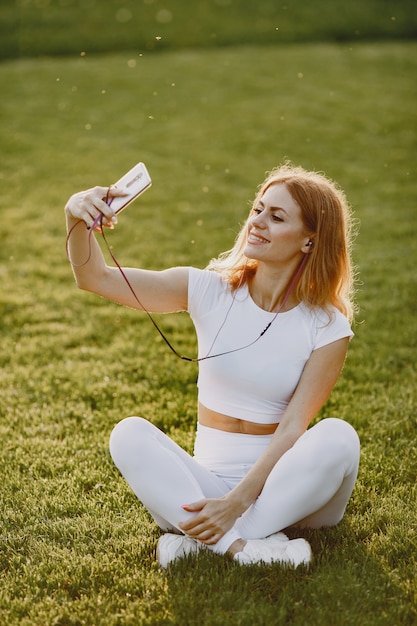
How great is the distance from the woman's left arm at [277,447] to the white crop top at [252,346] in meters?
0.05

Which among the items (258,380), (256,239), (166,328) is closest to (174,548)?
(258,380)

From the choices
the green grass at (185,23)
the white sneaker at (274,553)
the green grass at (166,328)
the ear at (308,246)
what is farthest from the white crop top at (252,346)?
the green grass at (185,23)

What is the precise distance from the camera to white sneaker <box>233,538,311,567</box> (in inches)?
104

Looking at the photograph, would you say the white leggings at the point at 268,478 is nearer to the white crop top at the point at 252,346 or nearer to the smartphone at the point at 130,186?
the white crop top at the point at 252,346

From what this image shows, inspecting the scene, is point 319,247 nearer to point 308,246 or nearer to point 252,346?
point 308,246

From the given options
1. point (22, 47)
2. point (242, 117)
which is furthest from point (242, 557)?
point (22, 47)

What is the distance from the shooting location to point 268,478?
2697mm

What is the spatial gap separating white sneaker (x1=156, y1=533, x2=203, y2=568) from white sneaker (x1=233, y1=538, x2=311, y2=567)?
0.53 ft

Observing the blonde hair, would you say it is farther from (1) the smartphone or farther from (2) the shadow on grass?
(2) the shadow on grass

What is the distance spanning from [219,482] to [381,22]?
1402 cm

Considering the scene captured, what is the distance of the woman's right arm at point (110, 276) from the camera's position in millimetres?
2711

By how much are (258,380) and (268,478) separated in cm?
34

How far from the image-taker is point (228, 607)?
8.10 feet

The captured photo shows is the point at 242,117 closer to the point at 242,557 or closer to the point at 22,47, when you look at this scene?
the point at 22,47
